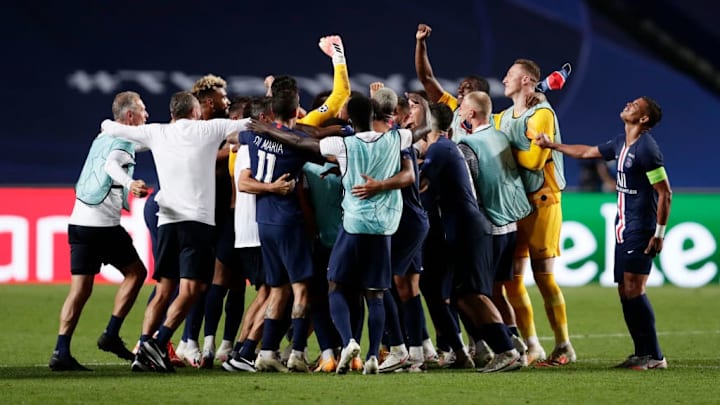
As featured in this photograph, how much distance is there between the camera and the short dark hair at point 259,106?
9156 mm

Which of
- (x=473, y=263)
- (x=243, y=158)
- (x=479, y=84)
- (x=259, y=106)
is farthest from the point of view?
(x=479, y=84)

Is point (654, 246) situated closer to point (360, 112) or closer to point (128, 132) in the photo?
point (360, 112)

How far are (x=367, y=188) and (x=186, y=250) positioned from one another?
1.36 meters

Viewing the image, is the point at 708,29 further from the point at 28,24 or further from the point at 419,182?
the point at 419,182

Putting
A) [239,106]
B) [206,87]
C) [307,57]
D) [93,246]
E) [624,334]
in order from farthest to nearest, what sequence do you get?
[307,57]
[624,334]
[239,106]
[206,87]
[93,246]

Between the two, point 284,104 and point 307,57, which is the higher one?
point 307,57

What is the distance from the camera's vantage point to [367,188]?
8.39 metres

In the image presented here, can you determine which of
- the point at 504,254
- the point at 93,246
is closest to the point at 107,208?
the point at 93,246

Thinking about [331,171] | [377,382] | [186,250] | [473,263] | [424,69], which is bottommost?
[377,382]

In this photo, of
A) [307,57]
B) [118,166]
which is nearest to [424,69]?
[118,166]

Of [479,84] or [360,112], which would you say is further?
[479,84]

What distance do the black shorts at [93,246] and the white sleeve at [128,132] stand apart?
693mm

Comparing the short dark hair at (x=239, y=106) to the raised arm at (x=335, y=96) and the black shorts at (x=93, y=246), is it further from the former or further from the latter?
the black shorts at (x=93, y=246)

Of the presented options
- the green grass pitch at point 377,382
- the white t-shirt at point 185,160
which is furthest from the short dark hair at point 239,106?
the green grass pitch at point 377,382
